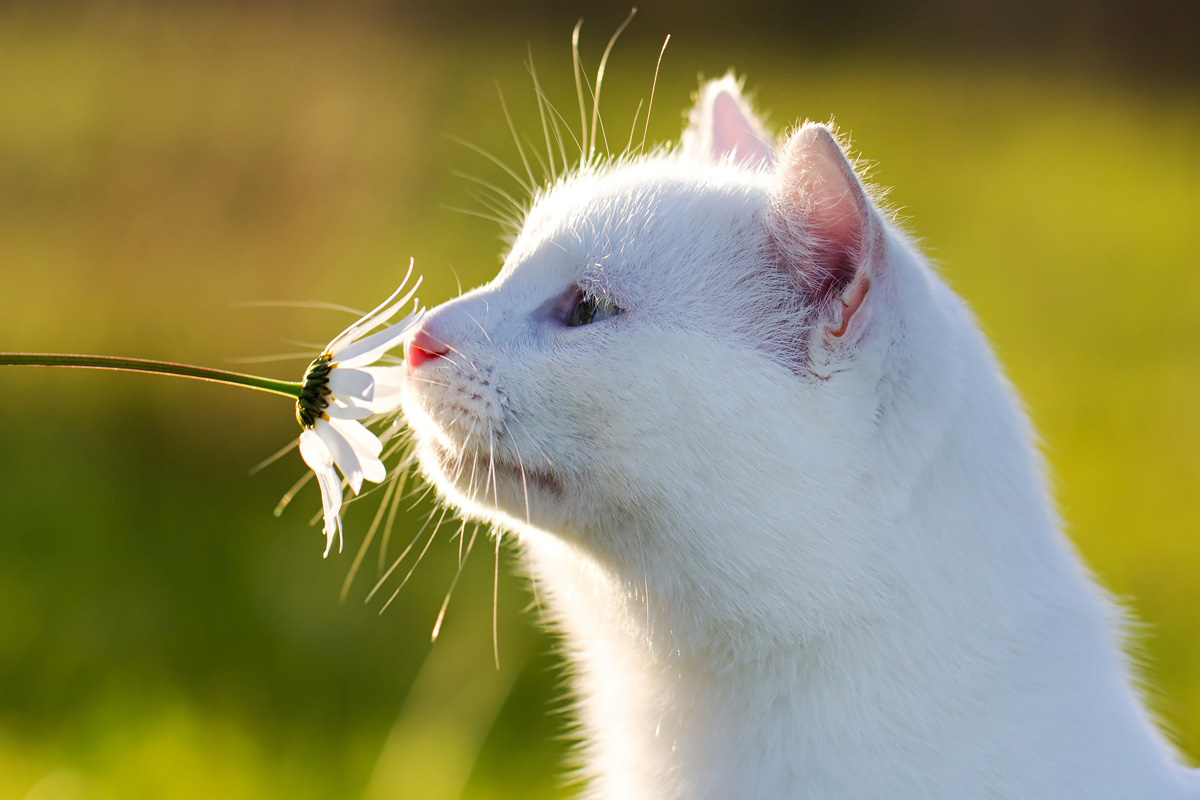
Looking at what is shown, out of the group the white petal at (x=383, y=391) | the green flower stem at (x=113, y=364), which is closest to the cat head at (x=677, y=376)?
the white petal at (x=383, y=391)

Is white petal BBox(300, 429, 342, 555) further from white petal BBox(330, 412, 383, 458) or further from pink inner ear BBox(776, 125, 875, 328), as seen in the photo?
pink inner ear BBox(776, 125, 875, 328)

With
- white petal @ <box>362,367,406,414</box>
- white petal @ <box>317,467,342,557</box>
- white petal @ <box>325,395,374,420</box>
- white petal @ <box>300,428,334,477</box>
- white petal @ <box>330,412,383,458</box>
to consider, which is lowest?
white petal @ <box>317,467,342,557</box>

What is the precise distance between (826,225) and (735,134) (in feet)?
1.95

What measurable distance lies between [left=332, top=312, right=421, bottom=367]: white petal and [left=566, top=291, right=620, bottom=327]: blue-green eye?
0.39 m

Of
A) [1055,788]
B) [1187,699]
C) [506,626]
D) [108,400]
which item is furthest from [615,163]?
[108,400]

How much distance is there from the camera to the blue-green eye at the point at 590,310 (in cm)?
152

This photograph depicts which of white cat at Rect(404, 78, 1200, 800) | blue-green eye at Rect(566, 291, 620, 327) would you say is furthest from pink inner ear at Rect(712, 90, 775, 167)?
blue-green eye at Rect(566, 291, 620, 327)

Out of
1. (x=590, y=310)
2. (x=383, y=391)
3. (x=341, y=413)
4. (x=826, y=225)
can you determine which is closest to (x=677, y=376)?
(x=590, y=310)

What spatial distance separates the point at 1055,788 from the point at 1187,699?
6.85 feet

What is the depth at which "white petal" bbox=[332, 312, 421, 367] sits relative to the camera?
44.8 inches

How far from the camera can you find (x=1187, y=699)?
3.15 metres

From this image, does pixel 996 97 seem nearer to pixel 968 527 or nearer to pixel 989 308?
pixel 989 308

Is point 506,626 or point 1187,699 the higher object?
point 1187,699

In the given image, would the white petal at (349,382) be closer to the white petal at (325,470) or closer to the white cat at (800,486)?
the white petal at (325,470)
